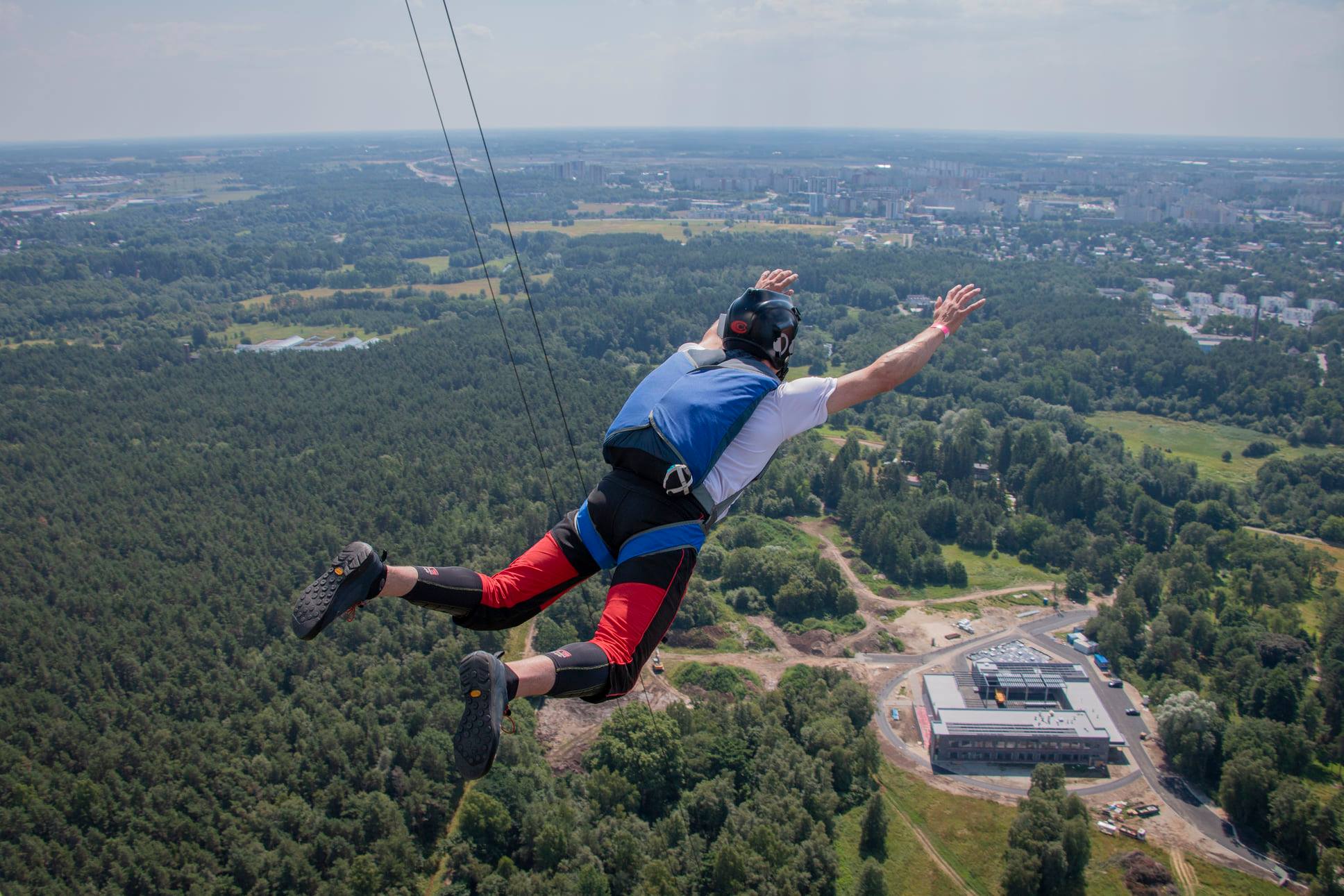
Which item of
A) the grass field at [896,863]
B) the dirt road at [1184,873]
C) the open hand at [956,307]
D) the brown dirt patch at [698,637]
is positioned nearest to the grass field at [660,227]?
the brown dirt patch at [698,637]

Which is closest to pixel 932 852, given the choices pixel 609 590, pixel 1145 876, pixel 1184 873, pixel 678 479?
pixel 1145 876

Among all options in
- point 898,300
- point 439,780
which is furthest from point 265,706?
point 898,300

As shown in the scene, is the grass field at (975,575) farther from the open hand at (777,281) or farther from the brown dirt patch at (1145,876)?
the open hand at (777,281)

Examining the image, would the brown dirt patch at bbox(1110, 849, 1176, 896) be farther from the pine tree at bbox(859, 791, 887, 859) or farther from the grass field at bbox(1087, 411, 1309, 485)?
the grass field at bbox(1087, 411, 1309, 485)

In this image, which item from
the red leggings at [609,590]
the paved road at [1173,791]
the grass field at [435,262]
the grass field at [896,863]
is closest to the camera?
the red leggings at [609,590]

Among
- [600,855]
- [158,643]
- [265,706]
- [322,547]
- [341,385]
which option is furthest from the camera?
[341,385]

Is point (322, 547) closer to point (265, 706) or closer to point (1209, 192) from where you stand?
point (265, 706)
